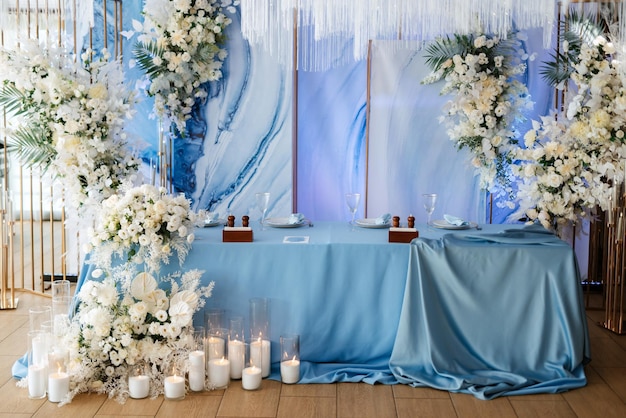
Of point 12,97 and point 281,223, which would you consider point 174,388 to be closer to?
point 281,223

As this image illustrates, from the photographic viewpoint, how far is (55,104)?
4.37 metres

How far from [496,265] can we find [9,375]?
2428 mm

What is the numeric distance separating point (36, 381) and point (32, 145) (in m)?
1.48

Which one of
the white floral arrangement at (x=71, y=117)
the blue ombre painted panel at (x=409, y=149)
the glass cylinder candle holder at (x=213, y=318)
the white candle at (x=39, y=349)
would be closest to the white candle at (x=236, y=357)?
the glass cylinder candle holder at (x=213, y=318)

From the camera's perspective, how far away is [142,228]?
3.75 meters

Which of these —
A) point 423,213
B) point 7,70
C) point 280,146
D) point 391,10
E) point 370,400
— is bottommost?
point 370,400

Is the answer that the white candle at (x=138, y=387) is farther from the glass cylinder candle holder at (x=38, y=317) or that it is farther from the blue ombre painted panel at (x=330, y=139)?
the blue ombre painted panel at (x=330, y=139)

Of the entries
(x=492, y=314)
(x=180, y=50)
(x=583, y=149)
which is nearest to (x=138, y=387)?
(x=492, y=314)

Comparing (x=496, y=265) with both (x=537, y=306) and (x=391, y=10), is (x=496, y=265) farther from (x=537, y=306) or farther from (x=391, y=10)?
(x=391, y=10)

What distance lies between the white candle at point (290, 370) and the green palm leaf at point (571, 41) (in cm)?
246

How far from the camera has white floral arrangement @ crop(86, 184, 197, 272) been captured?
3.75m

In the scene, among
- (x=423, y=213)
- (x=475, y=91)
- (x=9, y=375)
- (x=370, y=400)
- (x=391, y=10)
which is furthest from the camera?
(x=423, y=213)

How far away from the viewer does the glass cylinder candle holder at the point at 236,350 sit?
392 centimetres

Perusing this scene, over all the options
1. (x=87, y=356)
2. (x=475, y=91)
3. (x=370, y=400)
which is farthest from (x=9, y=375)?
(x=475, y=91)
